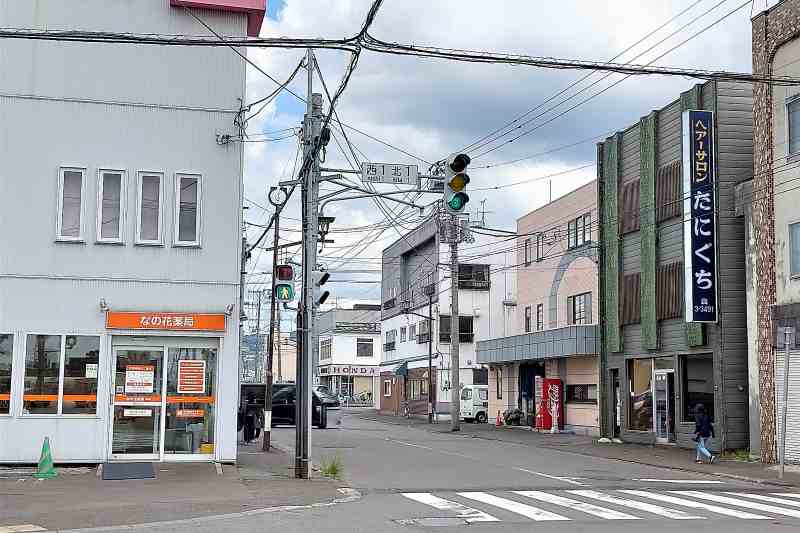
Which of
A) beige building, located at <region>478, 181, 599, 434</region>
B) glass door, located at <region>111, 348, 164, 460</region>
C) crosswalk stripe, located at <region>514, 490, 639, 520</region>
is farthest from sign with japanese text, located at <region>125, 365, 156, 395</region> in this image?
beige building, located at <region>478, 181, 599, 434</region>

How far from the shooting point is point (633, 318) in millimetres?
36562

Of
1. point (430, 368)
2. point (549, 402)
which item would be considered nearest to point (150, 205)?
point (549, 402)

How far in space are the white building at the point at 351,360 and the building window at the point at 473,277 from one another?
128 ft

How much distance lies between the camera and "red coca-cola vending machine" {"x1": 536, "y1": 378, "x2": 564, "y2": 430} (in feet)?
142

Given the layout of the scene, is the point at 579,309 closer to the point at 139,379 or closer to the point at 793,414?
the point at 793,414

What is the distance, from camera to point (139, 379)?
72.0 feet

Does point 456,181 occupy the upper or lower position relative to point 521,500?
upper

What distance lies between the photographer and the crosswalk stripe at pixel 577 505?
15.2 meters

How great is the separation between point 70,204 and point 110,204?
838 millimetres

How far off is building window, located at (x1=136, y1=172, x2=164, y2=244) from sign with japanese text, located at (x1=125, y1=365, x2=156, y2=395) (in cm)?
283

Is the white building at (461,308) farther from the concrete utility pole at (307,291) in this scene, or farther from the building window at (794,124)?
the concrete utility pole at (307,291)

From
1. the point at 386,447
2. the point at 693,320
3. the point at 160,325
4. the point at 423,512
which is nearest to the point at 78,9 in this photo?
the point at 160,325

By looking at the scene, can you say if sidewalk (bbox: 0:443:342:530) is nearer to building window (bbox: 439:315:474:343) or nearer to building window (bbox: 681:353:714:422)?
building window (bbox: 681:353:714:422)

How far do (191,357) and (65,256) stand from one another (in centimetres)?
348
